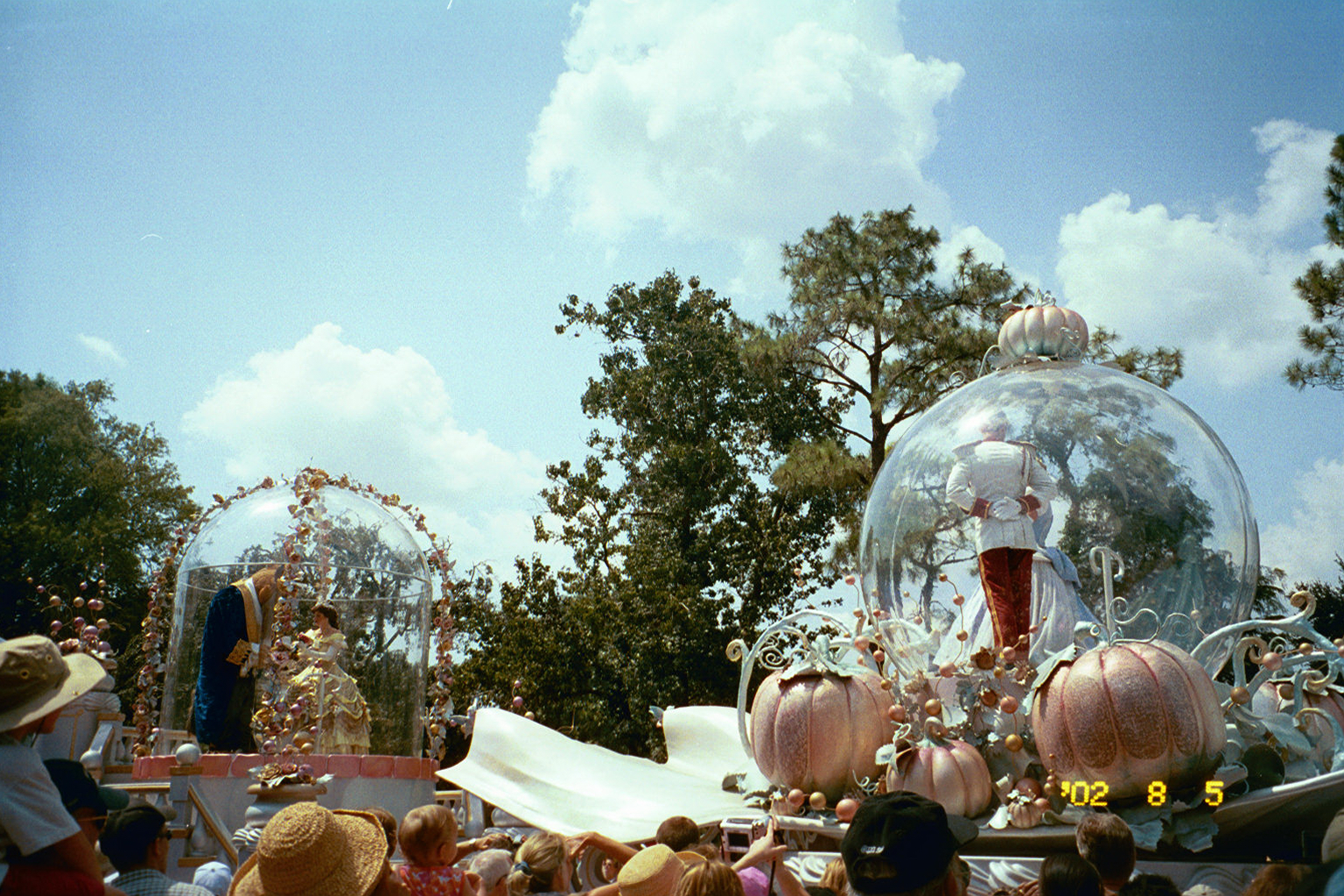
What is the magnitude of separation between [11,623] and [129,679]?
18.4 feet

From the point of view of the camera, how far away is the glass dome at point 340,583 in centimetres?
1081

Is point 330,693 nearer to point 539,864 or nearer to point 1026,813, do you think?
point 539,864

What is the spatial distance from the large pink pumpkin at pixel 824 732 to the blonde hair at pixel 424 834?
10.0ft

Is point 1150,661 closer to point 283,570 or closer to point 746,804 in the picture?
point 746,804

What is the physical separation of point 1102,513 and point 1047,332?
4.89 feet

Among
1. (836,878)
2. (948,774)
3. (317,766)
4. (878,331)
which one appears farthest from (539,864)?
(878,331)

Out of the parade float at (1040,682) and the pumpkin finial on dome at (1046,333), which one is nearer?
the parade float at (1040,682)

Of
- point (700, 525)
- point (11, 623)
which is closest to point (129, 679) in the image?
point (11, 623)

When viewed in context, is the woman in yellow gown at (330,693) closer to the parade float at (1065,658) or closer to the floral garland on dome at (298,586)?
the floral garland on dome at (298,586)

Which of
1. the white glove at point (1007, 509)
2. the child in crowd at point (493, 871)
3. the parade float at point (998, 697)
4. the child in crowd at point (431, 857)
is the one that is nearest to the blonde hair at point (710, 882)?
the child in crowd at point (431, 857)

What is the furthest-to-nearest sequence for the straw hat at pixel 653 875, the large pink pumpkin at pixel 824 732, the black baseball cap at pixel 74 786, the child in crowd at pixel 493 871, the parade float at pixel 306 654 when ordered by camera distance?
the parade float at pixel 306 654
the large pink pumpkin at pixel 824 732
the child in crowd at pixel 493 871
the black baseball cap at pixel 74 786
the straw hat at pixel 653 875

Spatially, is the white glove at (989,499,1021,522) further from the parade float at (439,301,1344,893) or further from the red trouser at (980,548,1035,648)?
the red trouser at (980,548,1035,648)

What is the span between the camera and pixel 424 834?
3.85m

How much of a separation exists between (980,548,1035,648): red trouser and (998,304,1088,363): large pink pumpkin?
66.3 inches
